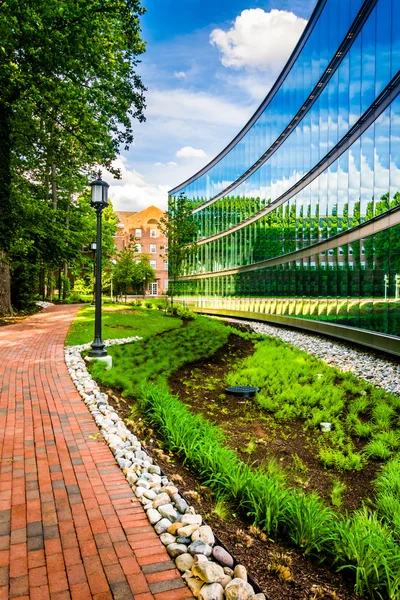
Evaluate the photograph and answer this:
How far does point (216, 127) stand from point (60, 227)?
35.5m

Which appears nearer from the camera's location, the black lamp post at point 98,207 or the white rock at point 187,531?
the white rock at point 187,531

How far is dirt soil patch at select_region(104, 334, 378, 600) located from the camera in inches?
117

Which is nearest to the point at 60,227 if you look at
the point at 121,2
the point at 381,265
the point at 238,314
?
the point at 121,2

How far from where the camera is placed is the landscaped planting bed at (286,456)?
3.14m

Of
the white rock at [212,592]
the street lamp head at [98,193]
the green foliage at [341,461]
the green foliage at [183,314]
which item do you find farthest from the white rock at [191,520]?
the green foliage at [183,314]

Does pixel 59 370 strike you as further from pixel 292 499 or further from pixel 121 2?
pixel 121 2

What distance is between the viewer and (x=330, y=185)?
18203 millimetres

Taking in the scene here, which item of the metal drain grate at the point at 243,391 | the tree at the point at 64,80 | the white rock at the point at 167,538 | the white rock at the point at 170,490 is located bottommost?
the metal drain grate at the point at 243,391

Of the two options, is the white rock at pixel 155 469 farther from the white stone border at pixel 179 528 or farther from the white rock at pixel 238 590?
the white rock at pixel 238 590

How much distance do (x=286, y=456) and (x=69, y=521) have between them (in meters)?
3.14

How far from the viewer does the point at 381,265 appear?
517 inches

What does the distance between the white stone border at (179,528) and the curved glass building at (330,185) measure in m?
9.36

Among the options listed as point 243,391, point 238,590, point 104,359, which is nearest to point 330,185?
point 243,391

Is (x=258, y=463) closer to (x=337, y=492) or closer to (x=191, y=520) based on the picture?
(x=337, y=492)
